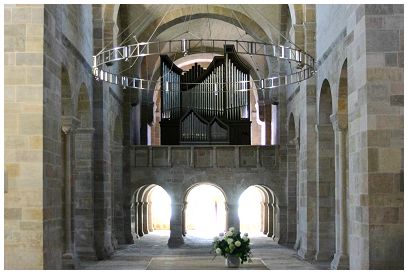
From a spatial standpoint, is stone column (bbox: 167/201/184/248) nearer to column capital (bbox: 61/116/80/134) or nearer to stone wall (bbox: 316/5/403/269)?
column capital (bbox: 61/116/80/134)

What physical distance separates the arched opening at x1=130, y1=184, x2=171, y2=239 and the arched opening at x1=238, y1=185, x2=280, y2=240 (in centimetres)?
396

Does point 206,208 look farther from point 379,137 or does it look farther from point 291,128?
point 379,137

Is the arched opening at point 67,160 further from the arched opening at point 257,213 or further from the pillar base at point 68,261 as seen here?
the arched opening at point 257,213

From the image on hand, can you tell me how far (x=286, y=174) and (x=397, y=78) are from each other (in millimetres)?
15025

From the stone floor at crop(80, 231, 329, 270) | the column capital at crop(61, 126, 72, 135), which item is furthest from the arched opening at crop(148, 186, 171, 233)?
the column capital at crop(61, 126, 72, 135)

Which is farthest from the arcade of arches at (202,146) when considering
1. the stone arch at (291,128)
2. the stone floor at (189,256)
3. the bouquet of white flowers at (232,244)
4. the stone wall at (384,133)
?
the bouquet of white flowers at (232,244)

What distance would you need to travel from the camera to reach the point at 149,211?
3625 centimetres

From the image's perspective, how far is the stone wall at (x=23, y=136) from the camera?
46.3 ft

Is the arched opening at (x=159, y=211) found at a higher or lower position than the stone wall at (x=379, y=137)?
lower

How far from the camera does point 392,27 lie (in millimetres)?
14078

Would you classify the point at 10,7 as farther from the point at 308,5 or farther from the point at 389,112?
the point at 308,5

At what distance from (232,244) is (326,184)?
181 inches

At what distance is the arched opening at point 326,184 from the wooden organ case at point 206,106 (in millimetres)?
9325

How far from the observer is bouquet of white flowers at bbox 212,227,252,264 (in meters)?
17.6
